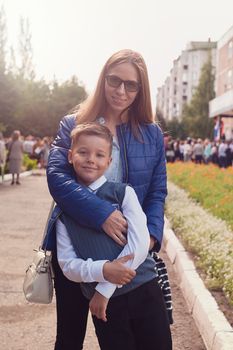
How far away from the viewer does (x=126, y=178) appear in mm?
2691

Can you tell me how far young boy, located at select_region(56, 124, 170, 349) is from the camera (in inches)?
95.5

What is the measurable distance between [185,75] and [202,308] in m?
116

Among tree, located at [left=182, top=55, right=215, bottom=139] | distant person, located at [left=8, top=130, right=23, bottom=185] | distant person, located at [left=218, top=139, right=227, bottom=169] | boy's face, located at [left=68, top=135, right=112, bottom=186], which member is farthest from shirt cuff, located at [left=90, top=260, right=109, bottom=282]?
tree, located at [left=182, top=55, right=215, bottom=139]

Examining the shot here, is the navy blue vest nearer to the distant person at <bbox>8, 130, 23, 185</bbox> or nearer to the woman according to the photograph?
the woman

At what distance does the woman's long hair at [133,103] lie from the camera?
8.82 feet

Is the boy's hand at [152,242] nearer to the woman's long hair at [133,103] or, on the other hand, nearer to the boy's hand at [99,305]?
the boy's hand at [99,305]

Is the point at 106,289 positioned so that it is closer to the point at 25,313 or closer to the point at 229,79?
the point at 25,313

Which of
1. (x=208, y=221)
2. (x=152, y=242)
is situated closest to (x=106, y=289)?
(x=152, y=242)

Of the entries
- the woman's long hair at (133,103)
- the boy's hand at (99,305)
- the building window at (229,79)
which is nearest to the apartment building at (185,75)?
the building window at (229,79)

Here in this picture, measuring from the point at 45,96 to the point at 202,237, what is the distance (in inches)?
2409

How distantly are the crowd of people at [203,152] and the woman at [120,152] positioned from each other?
2708 centimetres

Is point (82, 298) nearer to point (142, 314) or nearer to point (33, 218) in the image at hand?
point (142, 314)

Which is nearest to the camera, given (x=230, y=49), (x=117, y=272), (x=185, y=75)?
(x=117, y=272)

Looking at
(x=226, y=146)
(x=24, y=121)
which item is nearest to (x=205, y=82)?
(x=24, y=121)
